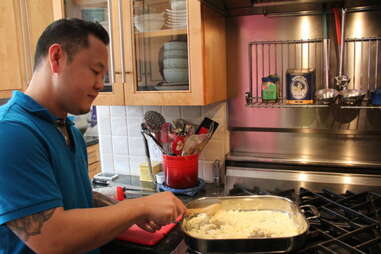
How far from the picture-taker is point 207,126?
5.08ft

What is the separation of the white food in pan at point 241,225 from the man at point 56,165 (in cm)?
14

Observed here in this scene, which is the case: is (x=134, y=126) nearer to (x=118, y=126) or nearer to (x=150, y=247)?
(x=118, y=126)

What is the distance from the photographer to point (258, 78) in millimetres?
1607

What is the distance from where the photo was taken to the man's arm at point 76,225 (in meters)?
0.77

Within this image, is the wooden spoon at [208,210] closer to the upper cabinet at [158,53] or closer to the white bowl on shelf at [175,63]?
the upper cabinet at [158,53]

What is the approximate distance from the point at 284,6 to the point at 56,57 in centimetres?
95

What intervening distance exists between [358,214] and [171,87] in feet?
2.74

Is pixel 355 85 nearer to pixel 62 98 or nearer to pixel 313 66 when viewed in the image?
pixel 313 66

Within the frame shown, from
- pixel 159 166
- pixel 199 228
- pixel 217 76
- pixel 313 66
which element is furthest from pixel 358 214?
pixel 159 166

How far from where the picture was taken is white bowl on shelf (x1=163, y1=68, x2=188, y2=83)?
1412 mm

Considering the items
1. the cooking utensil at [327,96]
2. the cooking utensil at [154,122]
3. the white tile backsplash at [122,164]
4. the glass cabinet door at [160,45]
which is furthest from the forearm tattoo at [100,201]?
the cooking utensil at [327,96]

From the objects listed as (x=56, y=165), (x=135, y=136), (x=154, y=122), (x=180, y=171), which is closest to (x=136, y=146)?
(x=135, y=136)

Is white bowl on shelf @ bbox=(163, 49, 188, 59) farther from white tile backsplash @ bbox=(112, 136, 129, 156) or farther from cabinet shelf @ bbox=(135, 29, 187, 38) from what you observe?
white tile backsplash @ bbox=(112, 136, 129, 156)

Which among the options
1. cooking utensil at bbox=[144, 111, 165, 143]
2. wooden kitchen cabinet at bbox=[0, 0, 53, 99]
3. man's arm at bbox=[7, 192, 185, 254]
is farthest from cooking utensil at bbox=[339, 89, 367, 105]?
wooden kitchen cabinet at bbox=[0, 0, 53, 99]
